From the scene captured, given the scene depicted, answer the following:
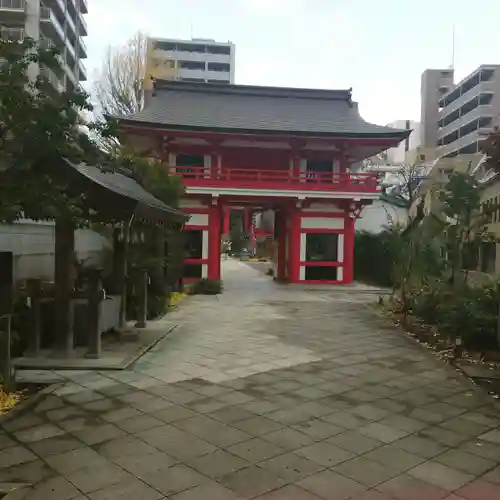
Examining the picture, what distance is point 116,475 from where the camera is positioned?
3512 mm

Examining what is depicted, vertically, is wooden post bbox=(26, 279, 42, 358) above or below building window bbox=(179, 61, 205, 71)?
below

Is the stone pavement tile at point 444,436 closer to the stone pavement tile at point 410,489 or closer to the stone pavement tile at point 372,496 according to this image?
the stone pavement tile at point 410,489

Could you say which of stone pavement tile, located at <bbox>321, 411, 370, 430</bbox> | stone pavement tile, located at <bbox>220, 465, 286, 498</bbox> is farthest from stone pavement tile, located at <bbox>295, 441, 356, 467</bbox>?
stone pavement tile, located at <bbox>321, 411, 370, 430</bbox>

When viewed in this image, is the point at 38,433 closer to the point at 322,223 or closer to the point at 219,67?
the point at 322,223

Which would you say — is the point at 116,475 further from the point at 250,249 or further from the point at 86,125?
the point at 250,249

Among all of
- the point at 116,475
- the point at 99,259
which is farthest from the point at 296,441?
the point at 99,259

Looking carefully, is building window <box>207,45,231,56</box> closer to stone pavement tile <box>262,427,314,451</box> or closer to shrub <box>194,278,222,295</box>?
shrub <box>194,278,222,295</box>

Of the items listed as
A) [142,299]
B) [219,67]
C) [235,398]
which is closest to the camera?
[235,398]

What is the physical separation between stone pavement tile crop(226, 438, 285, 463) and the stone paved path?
2 centimetres

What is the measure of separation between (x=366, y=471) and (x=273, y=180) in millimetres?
16347

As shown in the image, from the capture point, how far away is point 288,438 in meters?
4.26

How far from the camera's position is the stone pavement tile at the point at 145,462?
3596 millimetres

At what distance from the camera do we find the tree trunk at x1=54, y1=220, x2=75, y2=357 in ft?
22.4

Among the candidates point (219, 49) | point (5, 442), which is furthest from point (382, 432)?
point (219, 49)
